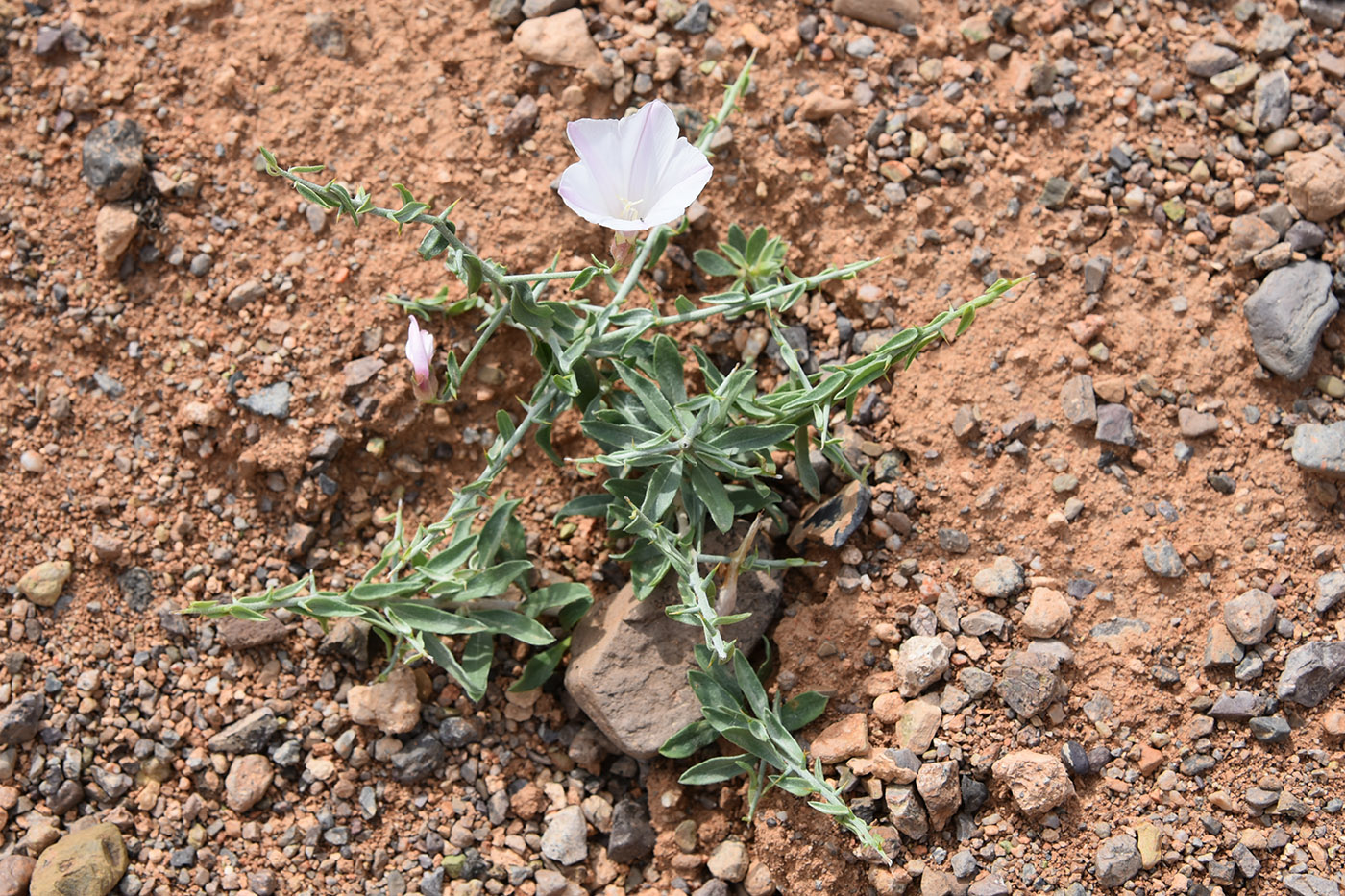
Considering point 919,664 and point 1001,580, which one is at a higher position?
point 1001,580

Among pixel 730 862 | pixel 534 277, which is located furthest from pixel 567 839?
pixel 534 277

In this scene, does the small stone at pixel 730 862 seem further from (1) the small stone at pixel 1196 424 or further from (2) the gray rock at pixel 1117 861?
(1) the small stone at pixel 1196 424

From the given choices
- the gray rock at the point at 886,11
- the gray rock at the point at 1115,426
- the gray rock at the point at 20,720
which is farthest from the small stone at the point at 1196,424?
the gray rock at the point at 20,720

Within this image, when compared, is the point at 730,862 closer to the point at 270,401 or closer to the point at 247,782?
the point at 247,782

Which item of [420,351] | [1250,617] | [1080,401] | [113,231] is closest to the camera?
[420,351]

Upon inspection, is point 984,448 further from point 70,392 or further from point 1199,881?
point 70,392

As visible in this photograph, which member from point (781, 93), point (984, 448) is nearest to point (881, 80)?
point (781, 93)
